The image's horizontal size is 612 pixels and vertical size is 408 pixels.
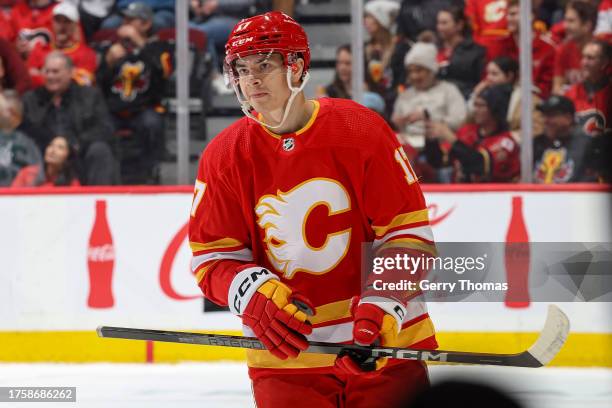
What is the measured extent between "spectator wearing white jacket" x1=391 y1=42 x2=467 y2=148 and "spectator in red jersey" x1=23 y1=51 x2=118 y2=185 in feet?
4.34

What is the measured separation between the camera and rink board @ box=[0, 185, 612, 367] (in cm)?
427

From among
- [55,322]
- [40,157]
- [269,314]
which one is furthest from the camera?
[40,157]

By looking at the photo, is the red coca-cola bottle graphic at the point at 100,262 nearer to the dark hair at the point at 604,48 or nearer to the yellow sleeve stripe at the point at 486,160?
the yellow sleeve stripe at the point at 486,160

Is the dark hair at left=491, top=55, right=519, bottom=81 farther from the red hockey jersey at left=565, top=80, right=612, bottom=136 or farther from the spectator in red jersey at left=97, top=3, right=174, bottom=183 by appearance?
the spectator in red jersey at left=97, top=3, right=174, bottom=183

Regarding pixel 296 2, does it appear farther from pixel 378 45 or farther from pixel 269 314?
pixel 269 314

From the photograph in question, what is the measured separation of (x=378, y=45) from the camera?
15.3 ft

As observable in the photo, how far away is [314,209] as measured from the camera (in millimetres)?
2008

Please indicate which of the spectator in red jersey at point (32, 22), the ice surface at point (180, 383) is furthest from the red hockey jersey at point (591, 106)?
the spectator in red jersey at point (32, 22)

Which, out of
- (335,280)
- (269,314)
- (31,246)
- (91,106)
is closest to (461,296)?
(335,280)

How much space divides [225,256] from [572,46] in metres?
3.03

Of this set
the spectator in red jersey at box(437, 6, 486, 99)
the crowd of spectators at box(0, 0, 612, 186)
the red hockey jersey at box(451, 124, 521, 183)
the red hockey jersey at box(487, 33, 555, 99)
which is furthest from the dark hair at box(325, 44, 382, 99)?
the red hockey jersey at box(487, 33, 555, 99)

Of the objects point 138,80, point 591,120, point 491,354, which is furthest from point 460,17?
point 491,354

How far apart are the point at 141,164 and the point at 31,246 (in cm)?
61

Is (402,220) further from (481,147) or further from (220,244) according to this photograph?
(481,147)
